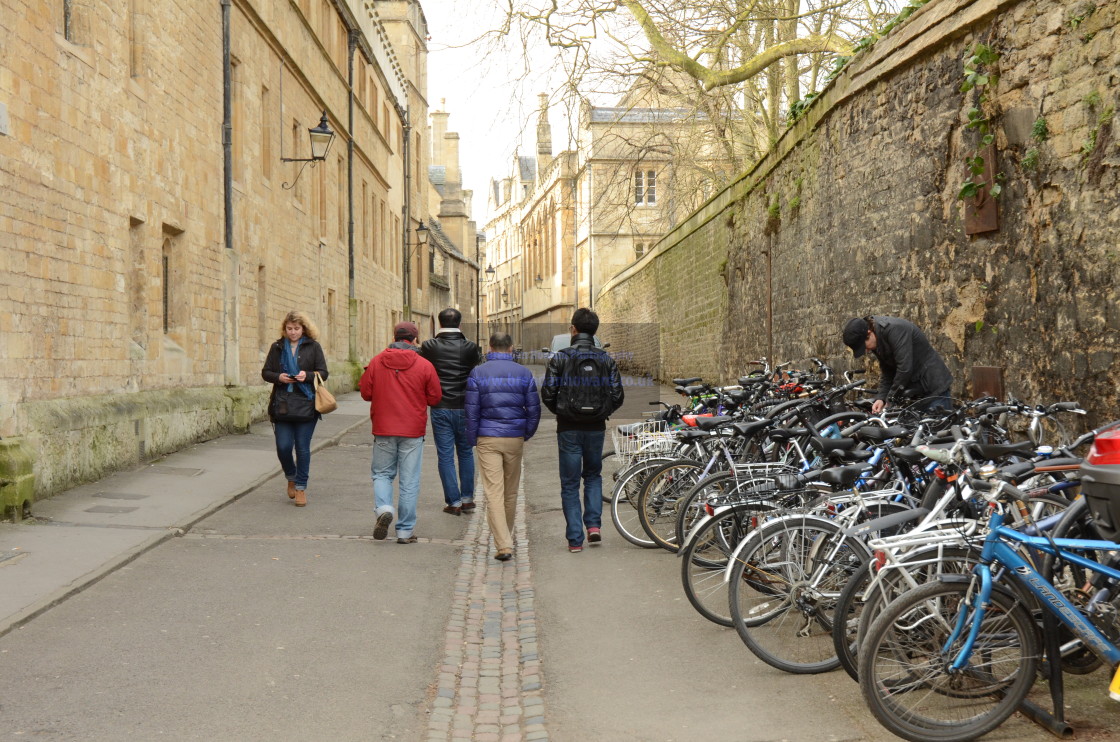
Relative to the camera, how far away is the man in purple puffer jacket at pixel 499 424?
25.3ft

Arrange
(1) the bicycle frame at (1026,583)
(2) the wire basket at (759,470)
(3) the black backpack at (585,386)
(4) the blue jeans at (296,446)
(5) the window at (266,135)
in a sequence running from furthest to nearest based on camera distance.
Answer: (5) the window at (266,135)
(4) the blue jeans at (296,446)
(3) the black backpack at (585,386)
(2) the wire basket at (759,470)
(1) the bicycle frame at (1026,583)

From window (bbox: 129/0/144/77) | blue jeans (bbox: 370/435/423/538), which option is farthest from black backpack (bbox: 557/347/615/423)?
window (bbox: 129/0/144/77)

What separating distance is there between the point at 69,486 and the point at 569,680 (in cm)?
643

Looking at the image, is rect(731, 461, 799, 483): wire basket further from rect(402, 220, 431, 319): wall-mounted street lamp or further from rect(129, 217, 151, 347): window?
rect(402, 220, 431, 319): wall-mounted street lamp

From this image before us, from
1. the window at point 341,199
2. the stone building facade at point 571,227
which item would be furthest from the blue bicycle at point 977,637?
the window at point 341,199

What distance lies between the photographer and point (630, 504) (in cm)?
840

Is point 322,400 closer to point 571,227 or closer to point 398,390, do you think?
point 398,390

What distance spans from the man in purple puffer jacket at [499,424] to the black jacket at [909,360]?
260 centimetres

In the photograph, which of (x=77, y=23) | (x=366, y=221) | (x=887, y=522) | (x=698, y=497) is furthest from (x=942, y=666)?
(x=366, y=221)

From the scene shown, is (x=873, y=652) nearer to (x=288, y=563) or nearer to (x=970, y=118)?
(x=288, y=563)

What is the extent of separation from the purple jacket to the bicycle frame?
413cm

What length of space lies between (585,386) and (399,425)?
1512 mm

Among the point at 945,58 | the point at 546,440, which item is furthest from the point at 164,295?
the point at 945,58

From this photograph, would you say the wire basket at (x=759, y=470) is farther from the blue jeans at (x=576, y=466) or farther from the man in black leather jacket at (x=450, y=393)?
the man in black leather jacket at (x=450, y=393)
